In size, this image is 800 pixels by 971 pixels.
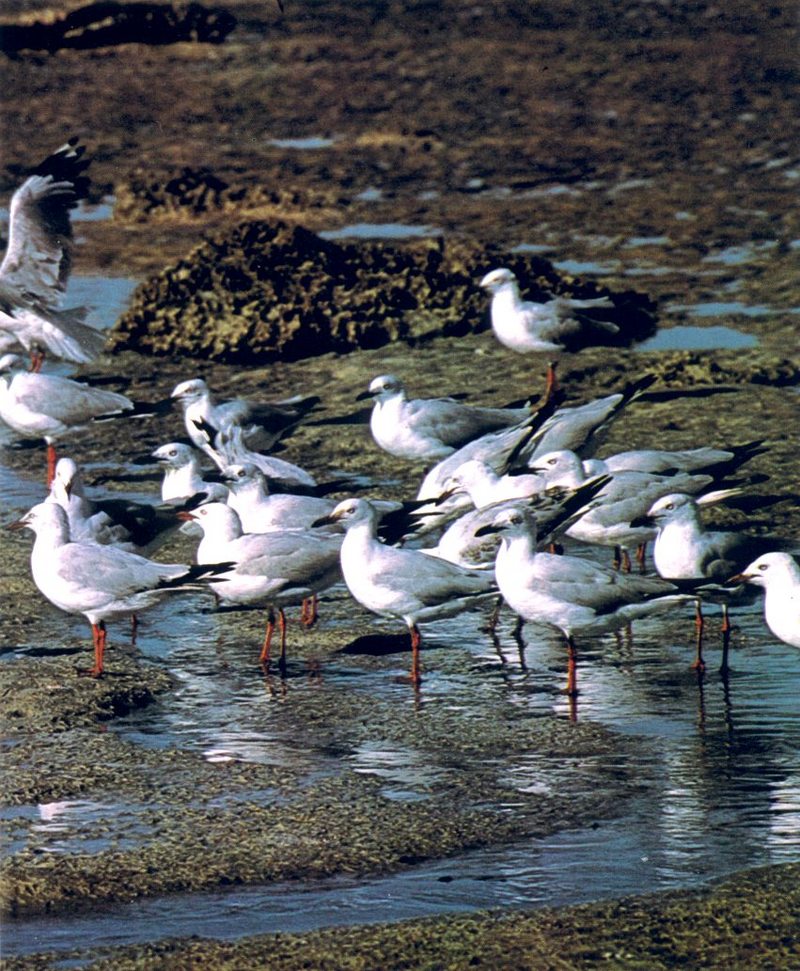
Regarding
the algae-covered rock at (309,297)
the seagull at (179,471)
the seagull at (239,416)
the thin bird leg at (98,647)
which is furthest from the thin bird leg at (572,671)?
the algae-covered rock at (309,297)

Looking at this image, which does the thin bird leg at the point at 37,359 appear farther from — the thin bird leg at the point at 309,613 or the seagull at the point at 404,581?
the seagull at the point at 404,581

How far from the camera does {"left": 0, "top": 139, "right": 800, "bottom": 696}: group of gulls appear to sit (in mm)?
8516

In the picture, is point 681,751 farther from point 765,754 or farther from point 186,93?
point 186,93

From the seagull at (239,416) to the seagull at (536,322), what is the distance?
2.27 meters

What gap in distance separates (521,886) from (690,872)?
545 mm

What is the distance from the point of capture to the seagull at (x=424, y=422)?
38.8ft

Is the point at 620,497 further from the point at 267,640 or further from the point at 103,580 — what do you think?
the point at 103,580

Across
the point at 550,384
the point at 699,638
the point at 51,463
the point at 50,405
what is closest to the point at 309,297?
the point at 550,384

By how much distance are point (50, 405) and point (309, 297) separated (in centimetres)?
331

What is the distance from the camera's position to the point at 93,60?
24328 millimetres

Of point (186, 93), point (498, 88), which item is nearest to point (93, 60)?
point (186, 93)

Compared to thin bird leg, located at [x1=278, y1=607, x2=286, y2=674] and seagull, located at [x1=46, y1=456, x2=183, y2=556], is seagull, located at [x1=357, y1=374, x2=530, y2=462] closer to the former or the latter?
seagull, located at [x1=46, y1=456, x2=183, y2=556]

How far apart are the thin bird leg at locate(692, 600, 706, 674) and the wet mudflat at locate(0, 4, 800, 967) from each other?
0.29 feet

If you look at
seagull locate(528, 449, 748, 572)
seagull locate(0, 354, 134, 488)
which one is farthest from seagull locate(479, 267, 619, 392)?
seagull locate(528, 449, 748, 572)
